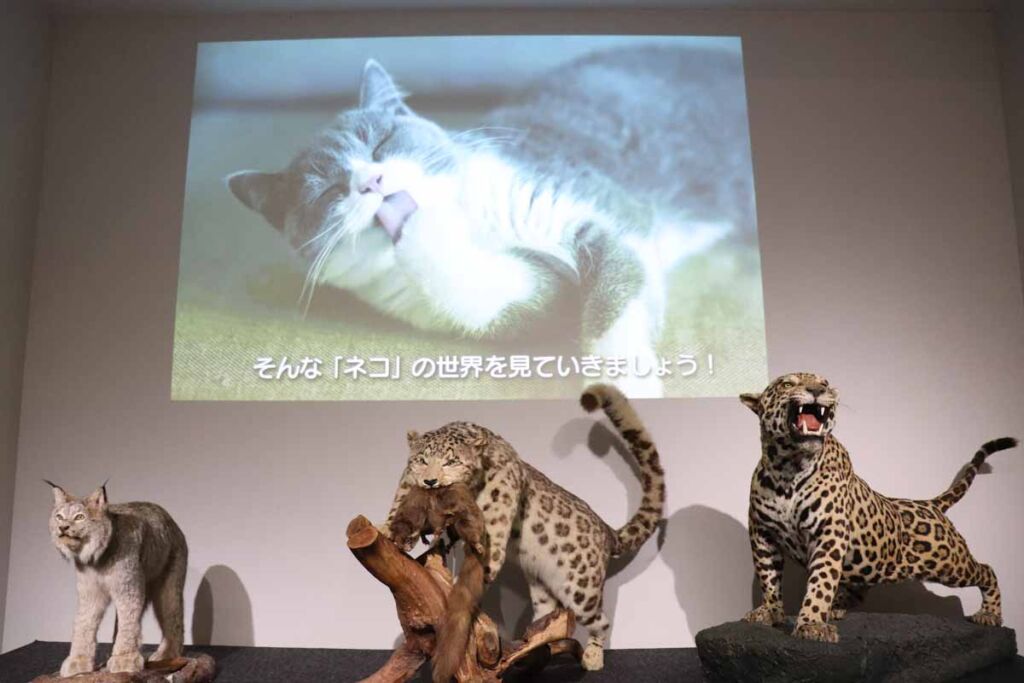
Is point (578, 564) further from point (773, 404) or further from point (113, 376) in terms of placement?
point (113, 376)

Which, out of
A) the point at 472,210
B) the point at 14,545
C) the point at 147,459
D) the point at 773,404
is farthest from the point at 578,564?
the point at 14,545

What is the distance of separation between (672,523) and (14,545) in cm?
272

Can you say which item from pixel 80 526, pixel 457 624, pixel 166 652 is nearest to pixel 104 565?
pixel 80 526

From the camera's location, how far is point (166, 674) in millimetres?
2436

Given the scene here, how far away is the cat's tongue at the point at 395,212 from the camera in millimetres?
3391

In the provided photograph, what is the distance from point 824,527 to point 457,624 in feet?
3.91

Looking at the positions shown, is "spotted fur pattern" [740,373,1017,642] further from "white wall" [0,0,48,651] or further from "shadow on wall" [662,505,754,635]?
"white wall" [0,0,48,651]

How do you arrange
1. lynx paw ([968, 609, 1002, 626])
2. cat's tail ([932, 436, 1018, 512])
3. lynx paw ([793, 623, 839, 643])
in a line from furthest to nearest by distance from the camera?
cat's tail ([932, 436, 1018, 512]) < lynx paw ([968, 609, 1002, 626]) < lynx paw ([793, 623, 839, 643])

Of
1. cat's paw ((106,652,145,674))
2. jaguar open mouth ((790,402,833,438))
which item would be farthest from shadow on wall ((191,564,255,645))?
jaguar open mouth ((790,402,833,438))

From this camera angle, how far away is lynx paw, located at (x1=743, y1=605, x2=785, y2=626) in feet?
8.10

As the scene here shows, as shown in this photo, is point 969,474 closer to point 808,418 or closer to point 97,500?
point 808,418

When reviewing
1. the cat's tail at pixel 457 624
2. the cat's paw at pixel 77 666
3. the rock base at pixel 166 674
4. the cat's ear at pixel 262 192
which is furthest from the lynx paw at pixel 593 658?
the cat's ear at pixel 262 192

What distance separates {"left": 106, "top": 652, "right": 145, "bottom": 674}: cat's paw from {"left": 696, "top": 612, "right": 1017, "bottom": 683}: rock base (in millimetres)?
1748

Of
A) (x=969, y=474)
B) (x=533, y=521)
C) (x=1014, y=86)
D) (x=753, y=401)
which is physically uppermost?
(x=1014, y=86)
